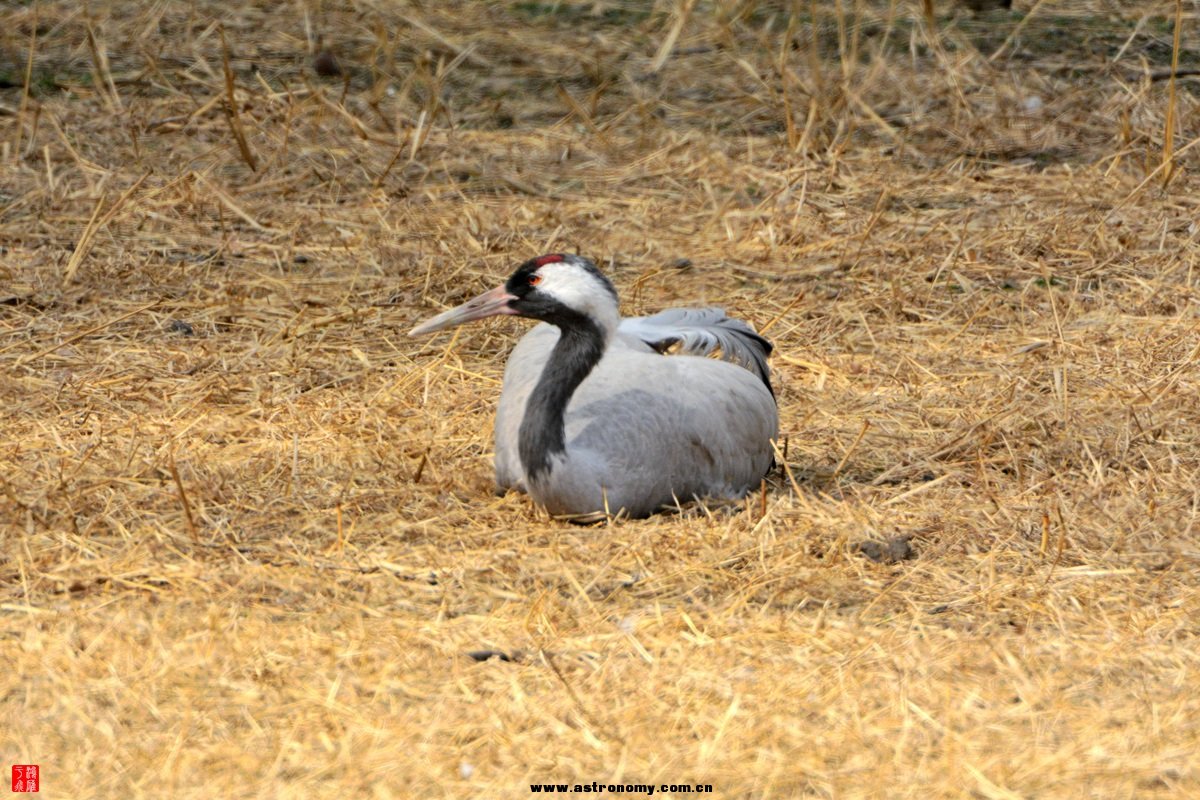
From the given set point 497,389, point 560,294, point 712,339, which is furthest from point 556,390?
point 497,389

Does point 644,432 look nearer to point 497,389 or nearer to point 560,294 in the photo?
point 560,294

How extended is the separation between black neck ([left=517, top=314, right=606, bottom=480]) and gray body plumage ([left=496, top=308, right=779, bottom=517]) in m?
0.04

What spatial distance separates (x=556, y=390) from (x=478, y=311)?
1.11 feet

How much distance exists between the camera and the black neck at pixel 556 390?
13.9 feet

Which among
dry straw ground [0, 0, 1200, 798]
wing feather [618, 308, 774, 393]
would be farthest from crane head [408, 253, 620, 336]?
wing feather [618, 308, 774, 393]

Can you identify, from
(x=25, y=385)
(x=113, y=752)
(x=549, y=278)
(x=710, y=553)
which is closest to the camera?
(x=113, y=752)

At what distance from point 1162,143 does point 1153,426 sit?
9.61 feet

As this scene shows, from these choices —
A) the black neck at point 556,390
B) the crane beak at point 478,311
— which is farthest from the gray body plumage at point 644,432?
the crane beak at point 478,311

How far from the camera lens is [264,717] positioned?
122 inches

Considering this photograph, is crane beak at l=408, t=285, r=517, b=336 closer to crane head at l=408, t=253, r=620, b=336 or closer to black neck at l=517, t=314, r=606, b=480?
crane head at l=408, t=253, r=620, b=336

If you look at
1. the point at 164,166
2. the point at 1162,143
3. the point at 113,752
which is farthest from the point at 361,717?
the point at 1162,143

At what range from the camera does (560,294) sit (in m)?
4.32

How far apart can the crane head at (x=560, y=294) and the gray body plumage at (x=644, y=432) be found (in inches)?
4.3

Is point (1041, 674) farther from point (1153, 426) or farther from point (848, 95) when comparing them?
point (848, 95)
